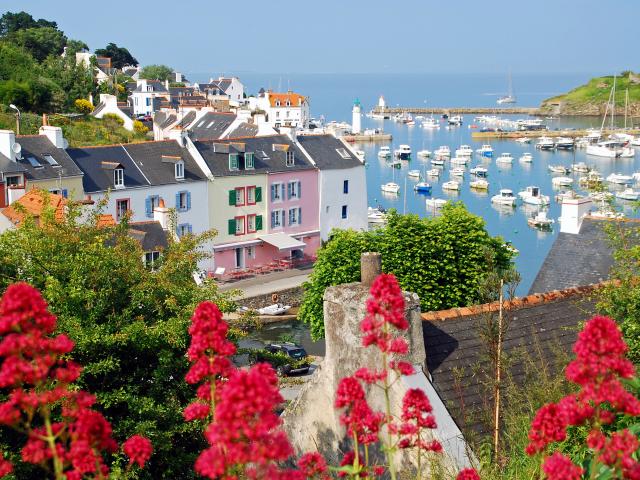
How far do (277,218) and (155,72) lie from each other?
91.4m

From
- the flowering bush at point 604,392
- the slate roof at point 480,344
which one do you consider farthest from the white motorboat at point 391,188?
the flowering bush at point 604,392

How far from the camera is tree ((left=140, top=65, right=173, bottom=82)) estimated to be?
138 metres

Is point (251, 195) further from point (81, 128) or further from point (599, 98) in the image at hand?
point (599, 98)

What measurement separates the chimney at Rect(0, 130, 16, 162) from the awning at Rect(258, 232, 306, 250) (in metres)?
14.8

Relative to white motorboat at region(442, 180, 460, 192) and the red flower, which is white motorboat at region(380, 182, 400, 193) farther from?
the red flower

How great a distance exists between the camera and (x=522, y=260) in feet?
220

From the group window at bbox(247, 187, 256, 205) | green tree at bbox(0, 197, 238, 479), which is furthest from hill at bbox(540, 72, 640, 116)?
green tree at bbox(0, 197, 238, 479)

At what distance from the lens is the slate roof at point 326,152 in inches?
2222

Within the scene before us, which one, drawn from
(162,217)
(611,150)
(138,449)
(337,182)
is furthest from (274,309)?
(611,150)

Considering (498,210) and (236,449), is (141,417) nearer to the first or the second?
(236,449)

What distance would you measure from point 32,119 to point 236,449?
227 ft

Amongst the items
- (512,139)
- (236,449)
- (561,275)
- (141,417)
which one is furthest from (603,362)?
(512,139)

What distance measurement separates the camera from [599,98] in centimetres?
18875

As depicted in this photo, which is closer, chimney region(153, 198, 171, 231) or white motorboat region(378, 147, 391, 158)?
chimney region(153, 198, 171, 231)
